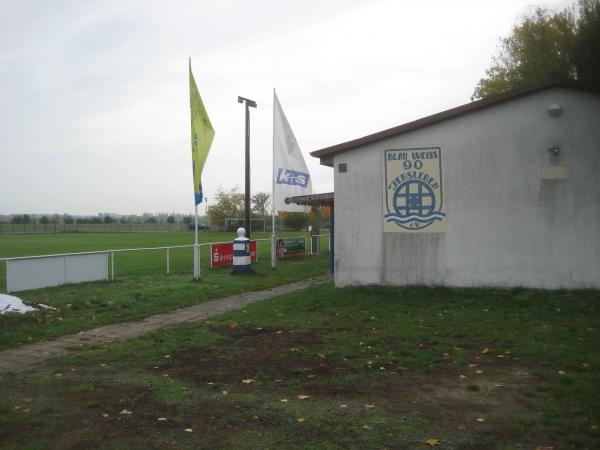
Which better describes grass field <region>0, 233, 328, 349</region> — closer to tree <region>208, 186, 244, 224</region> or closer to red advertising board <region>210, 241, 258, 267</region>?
red advertising board <region>210, 241, 258, 267</region>

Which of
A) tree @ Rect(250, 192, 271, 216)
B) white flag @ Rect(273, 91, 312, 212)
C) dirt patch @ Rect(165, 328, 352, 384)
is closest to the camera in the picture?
dirt patch @ Rect(165, 328, 352, 384)

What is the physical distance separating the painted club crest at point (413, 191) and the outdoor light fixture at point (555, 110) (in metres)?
2.33

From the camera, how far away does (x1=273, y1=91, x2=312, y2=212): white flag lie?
61.2 ft

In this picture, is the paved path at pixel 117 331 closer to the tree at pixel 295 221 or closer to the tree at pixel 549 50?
the tree at pixel 549 50

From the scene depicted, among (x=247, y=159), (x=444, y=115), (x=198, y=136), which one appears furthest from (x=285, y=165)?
(x=444, y=115)

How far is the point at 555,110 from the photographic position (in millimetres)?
10594

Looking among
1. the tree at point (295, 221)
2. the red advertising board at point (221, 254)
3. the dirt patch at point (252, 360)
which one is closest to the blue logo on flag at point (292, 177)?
the red advertising board at point (221, 254)

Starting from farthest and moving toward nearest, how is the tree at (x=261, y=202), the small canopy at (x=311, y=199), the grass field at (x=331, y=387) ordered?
the tree at (x=261, y=202)
the small canopy at (x=311, y=199)
the grass field at (x=331, y=387)

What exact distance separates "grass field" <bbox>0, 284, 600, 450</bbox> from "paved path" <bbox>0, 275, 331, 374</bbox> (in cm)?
46

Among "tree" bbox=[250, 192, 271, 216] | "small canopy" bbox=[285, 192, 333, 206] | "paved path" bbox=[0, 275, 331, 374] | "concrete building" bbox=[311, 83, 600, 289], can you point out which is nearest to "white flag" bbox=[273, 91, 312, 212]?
"small canopy" bbox=[285, 192, 333, 206]

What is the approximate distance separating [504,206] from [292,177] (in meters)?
9.45

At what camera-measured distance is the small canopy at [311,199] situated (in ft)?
56.3

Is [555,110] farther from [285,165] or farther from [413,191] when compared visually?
[285,165]

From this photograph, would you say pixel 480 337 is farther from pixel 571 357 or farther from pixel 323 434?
pixel 323 434
